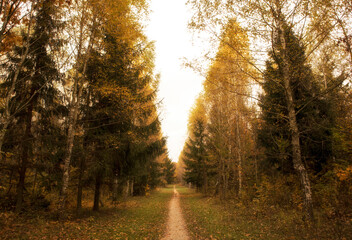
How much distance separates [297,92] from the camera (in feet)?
38.5

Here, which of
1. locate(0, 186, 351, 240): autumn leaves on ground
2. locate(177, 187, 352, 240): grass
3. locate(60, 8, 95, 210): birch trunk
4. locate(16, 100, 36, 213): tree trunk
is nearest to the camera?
locate(177, 187, 352, 240): grass

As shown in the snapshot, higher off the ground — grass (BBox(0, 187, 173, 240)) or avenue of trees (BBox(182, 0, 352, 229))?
avenue of trees (BBox(182, 0, 352, 229))

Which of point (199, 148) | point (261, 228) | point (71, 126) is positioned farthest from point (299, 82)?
point (199, 148)

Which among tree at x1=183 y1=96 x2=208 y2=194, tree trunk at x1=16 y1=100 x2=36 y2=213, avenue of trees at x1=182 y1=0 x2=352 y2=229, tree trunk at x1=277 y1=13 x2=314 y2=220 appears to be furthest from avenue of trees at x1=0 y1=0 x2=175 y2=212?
tree at x1=183 y1=96 x2=208 y2=194

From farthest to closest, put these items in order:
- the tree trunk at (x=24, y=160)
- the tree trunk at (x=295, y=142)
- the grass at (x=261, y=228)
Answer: the tree trunk at (x=24, y=160) < the tree trunk at (x=295, y=142) < the grass at (x=261, y=228)

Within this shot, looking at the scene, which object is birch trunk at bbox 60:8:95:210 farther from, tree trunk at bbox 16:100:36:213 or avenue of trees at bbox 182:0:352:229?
avenue of trees at bbox 182:0:352:229

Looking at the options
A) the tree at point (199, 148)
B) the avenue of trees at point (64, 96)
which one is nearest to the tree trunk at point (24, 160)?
the avenue of trees at point (64, 96)

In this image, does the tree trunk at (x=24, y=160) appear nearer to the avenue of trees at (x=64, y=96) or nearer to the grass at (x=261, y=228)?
the avenue of trees at (x=64, y=96)

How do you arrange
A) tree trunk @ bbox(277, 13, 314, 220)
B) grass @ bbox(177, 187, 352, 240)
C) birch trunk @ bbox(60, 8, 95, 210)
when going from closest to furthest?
grass @ bbox(177, 187, 352, 240), tree trunk @ bbox(277, 13, 314, 220), birch trunk @ bbox(60, 8, 95, 210)

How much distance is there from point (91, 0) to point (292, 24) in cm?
872

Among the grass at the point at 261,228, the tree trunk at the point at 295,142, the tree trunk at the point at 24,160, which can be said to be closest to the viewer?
the grass at the point at 261,228

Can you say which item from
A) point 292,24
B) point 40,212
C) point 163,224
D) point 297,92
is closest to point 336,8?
point 292,24

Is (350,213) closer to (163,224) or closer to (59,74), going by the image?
(163,224)

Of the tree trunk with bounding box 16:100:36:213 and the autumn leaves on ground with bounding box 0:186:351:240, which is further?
the tree trunk with bounding box 16:100:36:213
